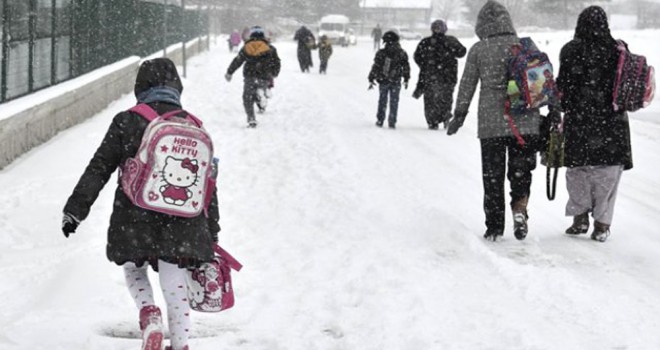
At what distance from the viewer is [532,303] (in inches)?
218

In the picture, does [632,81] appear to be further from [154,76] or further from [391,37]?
[391,37]

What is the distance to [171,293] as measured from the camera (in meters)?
4.06

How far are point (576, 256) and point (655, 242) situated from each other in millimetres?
1027

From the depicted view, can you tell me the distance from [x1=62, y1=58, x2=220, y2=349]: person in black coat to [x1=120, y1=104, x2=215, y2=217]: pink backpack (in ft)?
0.22

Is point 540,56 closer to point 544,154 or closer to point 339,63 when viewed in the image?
point 544,154

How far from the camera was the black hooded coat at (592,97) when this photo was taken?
691 cm

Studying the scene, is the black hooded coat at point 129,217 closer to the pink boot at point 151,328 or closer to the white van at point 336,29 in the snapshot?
the pink boot at point 151,328

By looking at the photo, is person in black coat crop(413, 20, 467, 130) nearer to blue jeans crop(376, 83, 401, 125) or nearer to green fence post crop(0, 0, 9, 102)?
blue jeans crop(376, 83, 401, 125)

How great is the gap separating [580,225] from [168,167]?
457 cm

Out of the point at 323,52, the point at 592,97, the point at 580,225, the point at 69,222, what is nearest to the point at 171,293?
the point at 69,222

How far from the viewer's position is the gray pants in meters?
7.10

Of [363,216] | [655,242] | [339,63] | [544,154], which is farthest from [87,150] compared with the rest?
[339,63]

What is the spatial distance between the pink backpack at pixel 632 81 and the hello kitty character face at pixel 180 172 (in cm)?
414

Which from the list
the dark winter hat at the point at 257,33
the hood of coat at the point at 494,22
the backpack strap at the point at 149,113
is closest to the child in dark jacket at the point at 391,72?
the dark winter hat at the point at 257,33
